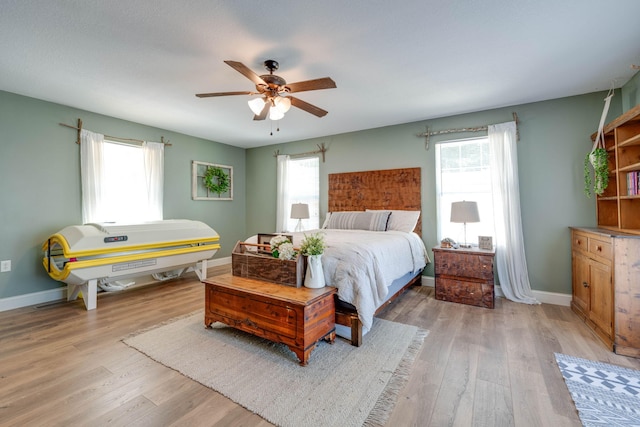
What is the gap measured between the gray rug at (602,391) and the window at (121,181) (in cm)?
521

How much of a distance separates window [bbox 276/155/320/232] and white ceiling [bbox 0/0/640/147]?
190 centimetres

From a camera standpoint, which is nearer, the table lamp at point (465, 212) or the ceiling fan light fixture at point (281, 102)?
the ceiling fan light fixture at point (281, 102)

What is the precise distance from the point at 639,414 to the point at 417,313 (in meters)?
1.70

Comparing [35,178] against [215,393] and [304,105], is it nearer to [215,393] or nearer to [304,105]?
[304,105]

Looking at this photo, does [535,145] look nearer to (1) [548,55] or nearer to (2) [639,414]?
(1) [548,55]

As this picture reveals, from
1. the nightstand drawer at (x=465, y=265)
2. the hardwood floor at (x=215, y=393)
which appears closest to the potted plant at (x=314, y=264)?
the hardwood floor at (x=215, y=393)

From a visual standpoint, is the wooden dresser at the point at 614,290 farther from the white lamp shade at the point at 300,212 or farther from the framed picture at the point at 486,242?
the white lamp shade at the point at 300,212

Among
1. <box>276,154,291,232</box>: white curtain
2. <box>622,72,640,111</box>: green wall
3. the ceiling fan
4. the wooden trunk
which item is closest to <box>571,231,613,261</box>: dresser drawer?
<box>622,72,640,111</box>: green wall

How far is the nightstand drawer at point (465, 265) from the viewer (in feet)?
10.7

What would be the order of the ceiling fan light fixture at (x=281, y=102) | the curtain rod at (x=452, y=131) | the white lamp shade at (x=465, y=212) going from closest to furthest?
the ceiling fan light fixture at (x=281, y=102), the white lamp shade at (x=465, y=212), the curtain rod at (x=452, y=131)

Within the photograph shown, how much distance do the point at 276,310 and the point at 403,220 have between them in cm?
254

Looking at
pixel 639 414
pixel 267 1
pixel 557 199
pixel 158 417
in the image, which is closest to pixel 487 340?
pixel 639 414

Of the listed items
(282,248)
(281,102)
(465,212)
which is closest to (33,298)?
(282,248)

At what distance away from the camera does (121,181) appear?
4207 mm
